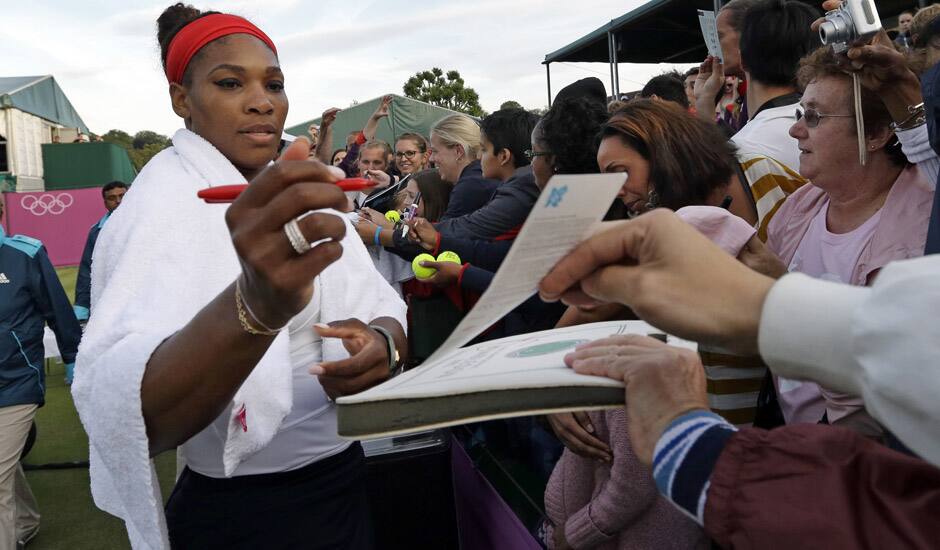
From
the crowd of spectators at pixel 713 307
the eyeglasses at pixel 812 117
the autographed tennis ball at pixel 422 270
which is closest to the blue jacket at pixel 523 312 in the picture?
the crowd of spectators at pixel 713 307

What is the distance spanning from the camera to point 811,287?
639mm

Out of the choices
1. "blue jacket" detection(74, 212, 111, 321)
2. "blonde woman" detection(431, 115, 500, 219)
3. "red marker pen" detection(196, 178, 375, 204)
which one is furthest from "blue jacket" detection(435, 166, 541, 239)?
"blue jacket" detection(74, 212, 111, 321)

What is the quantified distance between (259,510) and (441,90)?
36738mm

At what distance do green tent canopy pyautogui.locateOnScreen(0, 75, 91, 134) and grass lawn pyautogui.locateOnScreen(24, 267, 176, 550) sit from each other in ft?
72.6

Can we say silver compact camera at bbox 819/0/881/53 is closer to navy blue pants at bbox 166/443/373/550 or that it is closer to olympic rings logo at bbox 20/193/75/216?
navy blue pants at bbox 166/443/373/550

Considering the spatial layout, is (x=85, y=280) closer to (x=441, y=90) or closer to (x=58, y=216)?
(x=58, y=216)

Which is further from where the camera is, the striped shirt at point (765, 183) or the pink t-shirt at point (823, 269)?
the striped shirt at point (765, 183)

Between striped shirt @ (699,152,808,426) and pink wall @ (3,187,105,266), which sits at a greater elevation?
striped shirt @ (699,152,808,426)

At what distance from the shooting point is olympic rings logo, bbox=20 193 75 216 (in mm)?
16531

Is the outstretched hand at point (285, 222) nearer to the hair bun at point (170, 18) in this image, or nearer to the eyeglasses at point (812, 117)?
the hair bun at point (170, 18)

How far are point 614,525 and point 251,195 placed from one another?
1273 mm

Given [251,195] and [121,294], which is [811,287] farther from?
[121,294]

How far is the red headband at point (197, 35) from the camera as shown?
1.32 m

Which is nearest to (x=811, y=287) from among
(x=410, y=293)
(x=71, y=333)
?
(x=410, y=293)
